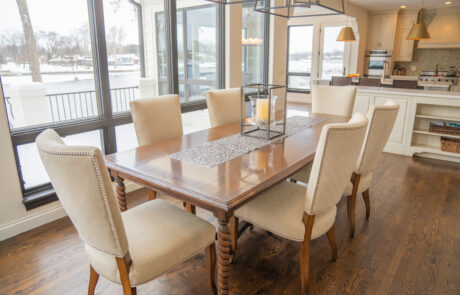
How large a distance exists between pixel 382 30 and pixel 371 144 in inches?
286

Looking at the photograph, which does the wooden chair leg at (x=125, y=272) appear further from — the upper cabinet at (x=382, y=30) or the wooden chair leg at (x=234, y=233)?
the upper cabinet at (x=382, y=30)

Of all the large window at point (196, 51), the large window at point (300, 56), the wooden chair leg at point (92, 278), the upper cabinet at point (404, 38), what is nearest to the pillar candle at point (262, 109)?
the wooden chair leg at point (92, 278)

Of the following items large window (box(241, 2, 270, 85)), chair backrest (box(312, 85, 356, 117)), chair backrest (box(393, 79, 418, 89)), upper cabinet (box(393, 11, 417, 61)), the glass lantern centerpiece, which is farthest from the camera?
upper cabinet (box(393, 11, 417, 61))

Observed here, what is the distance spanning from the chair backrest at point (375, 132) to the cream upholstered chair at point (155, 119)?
1262 mm

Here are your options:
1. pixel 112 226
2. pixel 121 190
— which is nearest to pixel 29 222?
pixel 121 190

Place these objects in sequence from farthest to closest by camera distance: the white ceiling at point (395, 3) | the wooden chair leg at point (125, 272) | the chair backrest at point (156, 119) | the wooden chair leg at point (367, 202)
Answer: the white ceiling at point (395, 3)
the wooden chair leg at point (367, 202)
the chair backrest at point (156, 119)
the wooden chair leg at point (125, 272)

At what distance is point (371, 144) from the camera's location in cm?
212

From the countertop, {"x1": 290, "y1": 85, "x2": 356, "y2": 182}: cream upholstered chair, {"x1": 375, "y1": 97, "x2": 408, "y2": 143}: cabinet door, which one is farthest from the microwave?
{"x1": 290, "y1": 85, "x2": 356, "y2": 182}: cream upholstered chair

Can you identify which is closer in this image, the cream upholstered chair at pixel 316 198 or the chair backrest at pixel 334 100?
the cream upholstered chair at pixel 316 198

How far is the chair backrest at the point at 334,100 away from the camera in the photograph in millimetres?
3248

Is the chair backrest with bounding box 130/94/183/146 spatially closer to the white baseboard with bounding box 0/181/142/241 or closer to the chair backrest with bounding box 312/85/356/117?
the white baseboard with bounding box 0/181/142/241

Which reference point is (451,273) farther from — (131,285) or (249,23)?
(249,23)

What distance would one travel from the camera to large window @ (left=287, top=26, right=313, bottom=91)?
8812mm

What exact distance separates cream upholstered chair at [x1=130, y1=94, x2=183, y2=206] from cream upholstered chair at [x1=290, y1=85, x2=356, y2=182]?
167 cm
